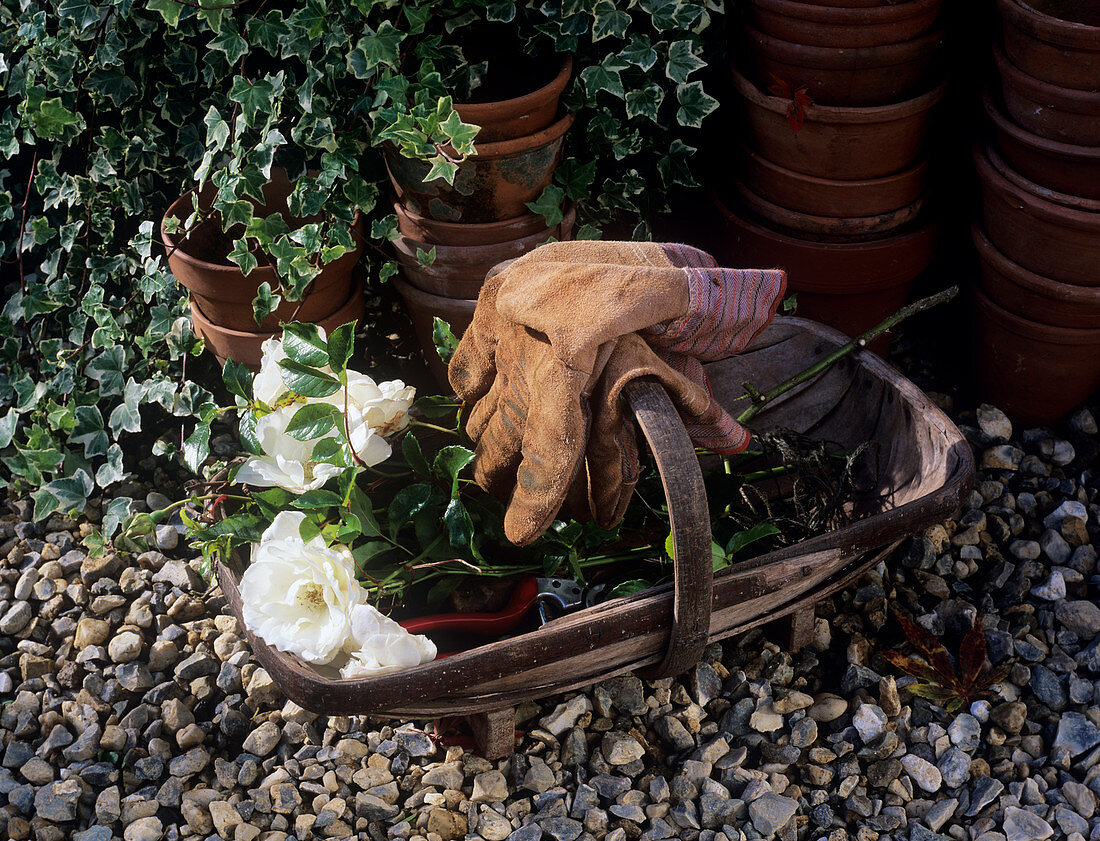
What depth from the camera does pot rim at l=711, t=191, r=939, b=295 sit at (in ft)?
6.61

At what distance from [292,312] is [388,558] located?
59cm

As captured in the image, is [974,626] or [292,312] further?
[292,312]

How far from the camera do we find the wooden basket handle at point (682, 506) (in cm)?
112

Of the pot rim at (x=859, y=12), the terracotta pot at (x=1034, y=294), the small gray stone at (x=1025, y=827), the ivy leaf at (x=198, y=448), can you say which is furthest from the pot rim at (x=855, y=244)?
the ivy leaf at (x=198, y=448)

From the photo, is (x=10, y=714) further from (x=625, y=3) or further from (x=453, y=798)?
(x=625, y=3)

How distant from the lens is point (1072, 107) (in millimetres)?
1684

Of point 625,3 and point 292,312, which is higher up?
point 625,3

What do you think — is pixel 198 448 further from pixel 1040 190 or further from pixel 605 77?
pixel 1040 190

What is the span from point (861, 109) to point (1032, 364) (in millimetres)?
669

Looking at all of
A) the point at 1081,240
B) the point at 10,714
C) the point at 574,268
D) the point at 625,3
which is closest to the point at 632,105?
the point at 625,3

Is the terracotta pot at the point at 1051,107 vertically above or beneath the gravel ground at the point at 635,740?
above

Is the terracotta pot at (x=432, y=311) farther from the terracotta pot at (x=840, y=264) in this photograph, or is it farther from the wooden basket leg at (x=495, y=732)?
the wooden basket leg at (x=495, y=732)

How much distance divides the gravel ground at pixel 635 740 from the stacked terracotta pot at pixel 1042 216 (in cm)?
35

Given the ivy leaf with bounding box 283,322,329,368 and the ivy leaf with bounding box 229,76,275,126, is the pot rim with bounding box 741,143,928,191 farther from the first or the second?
the ivy leaf with bounding box 283,322,329,368
